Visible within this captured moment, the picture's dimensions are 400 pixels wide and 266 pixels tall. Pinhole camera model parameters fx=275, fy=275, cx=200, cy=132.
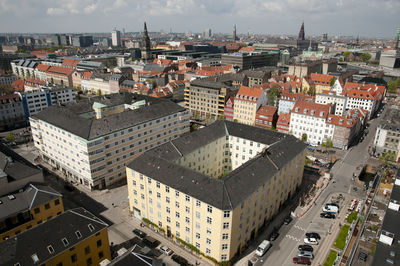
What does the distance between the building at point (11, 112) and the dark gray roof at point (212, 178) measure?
88986mm

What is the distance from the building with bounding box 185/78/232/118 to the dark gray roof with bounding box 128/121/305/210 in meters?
55.1

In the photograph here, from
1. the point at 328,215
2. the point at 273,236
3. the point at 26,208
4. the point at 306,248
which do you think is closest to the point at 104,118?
the point at 26,208

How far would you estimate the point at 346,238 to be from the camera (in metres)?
57.6

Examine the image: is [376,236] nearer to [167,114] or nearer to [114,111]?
[167,114]

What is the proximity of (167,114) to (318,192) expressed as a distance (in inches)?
2000

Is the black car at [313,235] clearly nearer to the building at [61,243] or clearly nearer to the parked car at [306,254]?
the parked car at [306,254]

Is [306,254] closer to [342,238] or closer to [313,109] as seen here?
[342,238]

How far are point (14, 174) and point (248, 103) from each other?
8972 centimetres

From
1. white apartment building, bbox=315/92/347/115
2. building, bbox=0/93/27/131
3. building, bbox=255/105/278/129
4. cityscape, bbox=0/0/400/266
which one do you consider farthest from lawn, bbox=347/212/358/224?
building, bbox=0/93/27/131

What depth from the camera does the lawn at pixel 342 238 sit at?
56184 mm

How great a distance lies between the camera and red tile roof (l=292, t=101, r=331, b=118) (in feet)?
342

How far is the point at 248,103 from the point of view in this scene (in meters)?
120

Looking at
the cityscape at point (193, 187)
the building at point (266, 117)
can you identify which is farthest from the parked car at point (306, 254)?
the building at point (266, 117)

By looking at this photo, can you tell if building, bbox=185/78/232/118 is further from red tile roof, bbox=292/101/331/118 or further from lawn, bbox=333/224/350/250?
lawn, bbox=333/224/350/250
